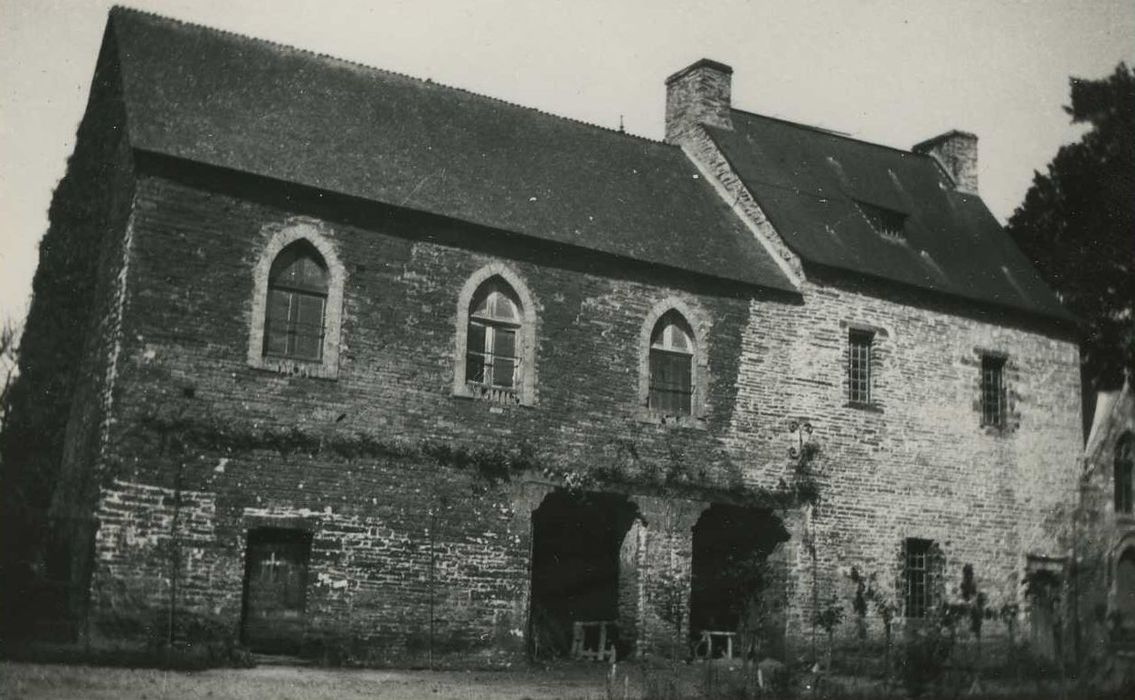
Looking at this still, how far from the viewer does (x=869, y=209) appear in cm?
2667

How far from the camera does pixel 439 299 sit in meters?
19.6

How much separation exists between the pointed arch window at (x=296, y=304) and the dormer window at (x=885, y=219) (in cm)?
1294

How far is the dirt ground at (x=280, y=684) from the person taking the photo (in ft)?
43.3

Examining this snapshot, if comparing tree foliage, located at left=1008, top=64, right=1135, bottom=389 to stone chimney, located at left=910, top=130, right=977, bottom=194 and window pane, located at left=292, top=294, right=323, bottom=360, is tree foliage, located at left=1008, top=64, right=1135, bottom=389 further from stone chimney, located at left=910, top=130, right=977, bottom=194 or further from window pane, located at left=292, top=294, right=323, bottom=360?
window pane, located at left=292, top=294, right=323, bottom=360

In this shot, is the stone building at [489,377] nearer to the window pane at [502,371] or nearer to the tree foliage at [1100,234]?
the window pane at [502,371]

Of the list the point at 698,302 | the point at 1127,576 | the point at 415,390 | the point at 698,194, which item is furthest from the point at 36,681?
the point at 1127,576

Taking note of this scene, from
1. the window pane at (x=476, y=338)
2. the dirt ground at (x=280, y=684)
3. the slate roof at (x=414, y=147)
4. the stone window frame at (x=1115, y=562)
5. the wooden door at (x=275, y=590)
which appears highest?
the slate roof at (x=414, y=147)

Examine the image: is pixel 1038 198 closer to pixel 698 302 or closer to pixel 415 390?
pixel 698 302

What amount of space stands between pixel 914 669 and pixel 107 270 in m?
13.2

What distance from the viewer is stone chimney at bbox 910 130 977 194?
30453 millimetres

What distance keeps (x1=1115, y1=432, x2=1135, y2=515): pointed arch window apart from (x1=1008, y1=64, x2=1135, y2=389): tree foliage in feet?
5.92

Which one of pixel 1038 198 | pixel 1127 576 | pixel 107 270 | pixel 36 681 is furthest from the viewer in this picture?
pixel 1038 198

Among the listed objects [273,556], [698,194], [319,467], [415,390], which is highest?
[698,194]

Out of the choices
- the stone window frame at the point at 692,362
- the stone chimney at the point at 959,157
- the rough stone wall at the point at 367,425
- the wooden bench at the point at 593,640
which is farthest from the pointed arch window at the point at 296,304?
the stone chimney at the point at 959,157
